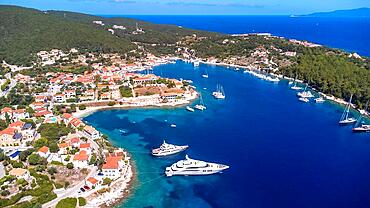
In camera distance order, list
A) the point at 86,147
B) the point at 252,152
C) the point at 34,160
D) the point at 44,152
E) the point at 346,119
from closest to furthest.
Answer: the point at 34,160 < the point at 44,152 < the point at 86,147 < the point at 252,152 < the point at 346,119

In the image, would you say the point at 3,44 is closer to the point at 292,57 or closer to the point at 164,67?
the point at 164,67

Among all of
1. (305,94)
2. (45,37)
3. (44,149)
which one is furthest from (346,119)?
(45,37)

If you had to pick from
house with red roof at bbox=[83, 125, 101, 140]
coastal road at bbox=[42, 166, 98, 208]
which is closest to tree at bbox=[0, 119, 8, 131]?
house with red roof at bbox=[83, 125, 101, 140]

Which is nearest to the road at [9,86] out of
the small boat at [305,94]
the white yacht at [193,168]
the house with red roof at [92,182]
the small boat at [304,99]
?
the house with red roof at [92,182]

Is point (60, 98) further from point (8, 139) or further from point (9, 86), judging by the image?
point (8, 139)

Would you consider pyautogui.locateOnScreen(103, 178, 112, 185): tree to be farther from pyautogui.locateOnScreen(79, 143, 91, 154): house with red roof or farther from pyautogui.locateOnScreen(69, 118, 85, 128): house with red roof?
pyautogui.locateOnScreen(69, 118, 85, 128): house with red roof

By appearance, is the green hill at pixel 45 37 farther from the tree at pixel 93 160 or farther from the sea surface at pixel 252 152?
the tree at pixel 93 160
